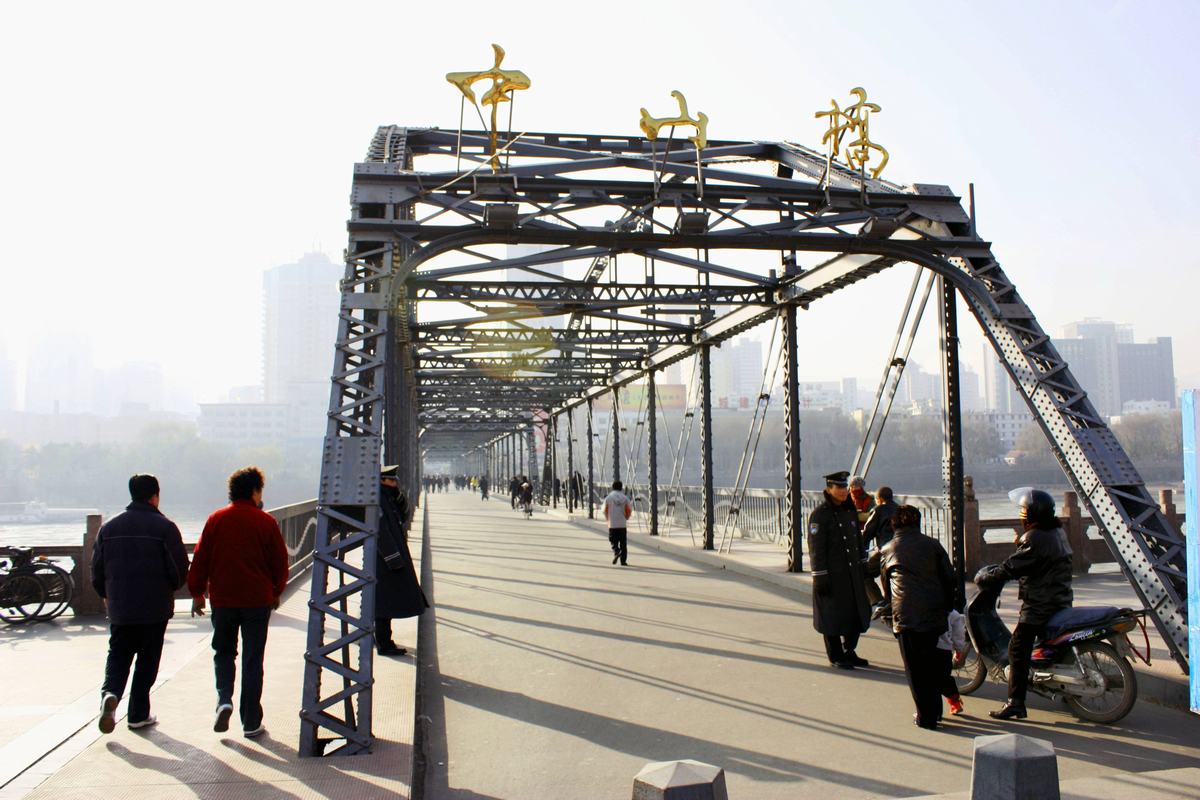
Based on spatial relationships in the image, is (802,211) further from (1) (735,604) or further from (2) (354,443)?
(2) (354,443)

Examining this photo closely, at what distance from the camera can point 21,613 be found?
11688 mm

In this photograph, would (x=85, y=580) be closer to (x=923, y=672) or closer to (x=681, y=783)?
(x=923, y=672)

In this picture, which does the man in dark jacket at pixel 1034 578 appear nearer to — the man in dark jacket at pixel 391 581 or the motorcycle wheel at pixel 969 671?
the motorcycle wheel at pixel 969 671

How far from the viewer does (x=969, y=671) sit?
7746mm

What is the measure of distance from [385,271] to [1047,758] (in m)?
6.59

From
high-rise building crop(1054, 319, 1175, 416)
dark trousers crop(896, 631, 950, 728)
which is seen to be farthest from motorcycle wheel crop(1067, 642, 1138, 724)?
high-rise building crop(1054, 319, 1175, 416)

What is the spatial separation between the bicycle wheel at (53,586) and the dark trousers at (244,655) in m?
6.93

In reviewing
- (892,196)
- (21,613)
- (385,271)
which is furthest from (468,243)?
(21,613)

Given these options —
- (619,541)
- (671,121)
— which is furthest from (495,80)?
(619,541)

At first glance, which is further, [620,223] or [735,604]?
[735,604]

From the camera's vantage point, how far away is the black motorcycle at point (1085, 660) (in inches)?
260

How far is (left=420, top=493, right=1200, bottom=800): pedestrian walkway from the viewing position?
580 centimetres

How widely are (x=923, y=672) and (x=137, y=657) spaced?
531cm

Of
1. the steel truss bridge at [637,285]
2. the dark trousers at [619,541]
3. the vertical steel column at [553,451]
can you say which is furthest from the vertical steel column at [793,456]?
the vertical steel column at [553,451]
